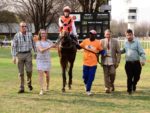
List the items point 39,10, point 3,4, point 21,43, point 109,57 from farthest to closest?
1. point 3,4
2. point 39,10
3. point 109,57
4. point 21,43

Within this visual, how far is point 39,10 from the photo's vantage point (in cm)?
7700

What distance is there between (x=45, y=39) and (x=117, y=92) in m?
2.80

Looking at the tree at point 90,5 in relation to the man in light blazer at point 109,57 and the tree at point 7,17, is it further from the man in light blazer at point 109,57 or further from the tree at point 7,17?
the man in light blazer at point 109,57

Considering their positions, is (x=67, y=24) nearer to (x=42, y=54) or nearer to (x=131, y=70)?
(x=42, y=54)

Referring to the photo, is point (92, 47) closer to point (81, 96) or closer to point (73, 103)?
point (81, 96)

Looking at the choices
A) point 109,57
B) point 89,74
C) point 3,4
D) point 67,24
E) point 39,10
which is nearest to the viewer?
point 89,74

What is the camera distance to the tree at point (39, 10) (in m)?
76.7

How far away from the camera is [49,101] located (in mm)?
12453

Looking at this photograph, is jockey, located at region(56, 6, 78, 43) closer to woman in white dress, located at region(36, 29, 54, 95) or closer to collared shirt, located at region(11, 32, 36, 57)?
woman in white dress, located at region(36, 29, 54, 95)

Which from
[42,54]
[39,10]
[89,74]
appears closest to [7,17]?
[39,10]

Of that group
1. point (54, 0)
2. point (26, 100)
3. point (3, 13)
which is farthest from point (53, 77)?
point (3, 13)

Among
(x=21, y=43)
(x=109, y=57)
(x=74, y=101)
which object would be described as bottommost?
(x=74, y=101)

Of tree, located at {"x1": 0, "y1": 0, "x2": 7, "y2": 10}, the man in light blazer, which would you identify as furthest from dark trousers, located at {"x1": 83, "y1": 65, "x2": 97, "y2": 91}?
tree, located at {"x1": 0, "y1": 0, "x2": 7, "y2": 10}

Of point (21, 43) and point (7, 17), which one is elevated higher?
point (21, 43)
